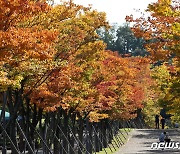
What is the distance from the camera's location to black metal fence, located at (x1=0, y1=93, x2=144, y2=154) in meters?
19.1

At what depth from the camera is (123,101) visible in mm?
39875

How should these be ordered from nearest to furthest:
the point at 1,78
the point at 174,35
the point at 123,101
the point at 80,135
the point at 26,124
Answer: the point at 1,78, the point at 174,35, the point at 26,124, the point at 80,135, the point at 123,101

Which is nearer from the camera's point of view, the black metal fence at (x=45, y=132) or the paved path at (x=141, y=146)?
the black metal fence at (x=45, y=132)

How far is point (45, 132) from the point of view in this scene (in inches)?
949

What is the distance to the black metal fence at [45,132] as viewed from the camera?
62.6 feet

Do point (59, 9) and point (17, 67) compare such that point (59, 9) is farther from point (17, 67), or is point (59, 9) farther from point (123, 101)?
point (123, 101)

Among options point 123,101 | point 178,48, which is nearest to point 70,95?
point 178,48

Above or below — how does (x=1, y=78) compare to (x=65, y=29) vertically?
below

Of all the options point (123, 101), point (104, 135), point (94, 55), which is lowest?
point (104, 135)

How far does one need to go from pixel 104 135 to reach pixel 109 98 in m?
9.79

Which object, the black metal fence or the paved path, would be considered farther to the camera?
the paved path

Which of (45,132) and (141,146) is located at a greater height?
(45,132)

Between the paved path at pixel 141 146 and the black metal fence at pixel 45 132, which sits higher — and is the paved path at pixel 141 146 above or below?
below

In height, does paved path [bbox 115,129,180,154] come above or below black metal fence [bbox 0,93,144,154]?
below
